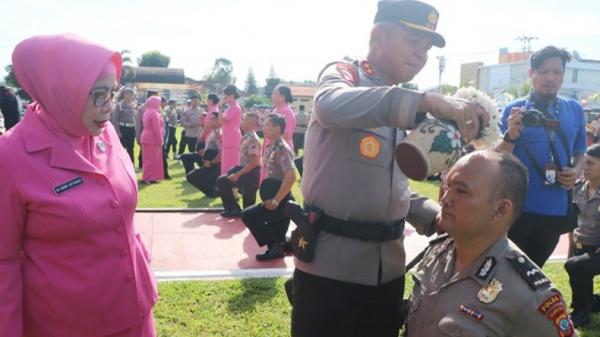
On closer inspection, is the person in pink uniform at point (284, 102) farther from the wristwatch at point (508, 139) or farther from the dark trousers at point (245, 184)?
the wristwatch at point (508, 139)

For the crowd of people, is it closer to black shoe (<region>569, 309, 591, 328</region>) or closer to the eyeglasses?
the eyeglasses

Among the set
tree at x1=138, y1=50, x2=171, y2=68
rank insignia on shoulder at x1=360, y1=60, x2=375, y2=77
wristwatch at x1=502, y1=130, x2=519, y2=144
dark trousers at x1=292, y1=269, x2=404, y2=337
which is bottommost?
dark trousers at x1=292, y1=269, x2=404, y2=337

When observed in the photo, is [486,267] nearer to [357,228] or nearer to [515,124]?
[357,228]

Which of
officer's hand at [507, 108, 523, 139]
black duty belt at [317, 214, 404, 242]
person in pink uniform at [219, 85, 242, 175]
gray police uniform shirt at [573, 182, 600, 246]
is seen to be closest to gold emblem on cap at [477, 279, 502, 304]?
black duty belt at [317, 214, 404, 242]

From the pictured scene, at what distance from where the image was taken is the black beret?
188 cm

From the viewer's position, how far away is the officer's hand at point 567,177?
137 inches

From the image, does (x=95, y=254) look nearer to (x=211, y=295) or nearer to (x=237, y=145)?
(x=211, y=295)

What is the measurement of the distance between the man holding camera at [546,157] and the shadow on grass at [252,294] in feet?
7.32

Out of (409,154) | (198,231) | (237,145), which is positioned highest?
(409,154)

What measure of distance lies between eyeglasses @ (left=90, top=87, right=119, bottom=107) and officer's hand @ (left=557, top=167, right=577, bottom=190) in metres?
3.03

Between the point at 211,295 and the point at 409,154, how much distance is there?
A: 11.5 feet

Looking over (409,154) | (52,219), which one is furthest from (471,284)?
(52,219)

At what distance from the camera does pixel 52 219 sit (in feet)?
6.21

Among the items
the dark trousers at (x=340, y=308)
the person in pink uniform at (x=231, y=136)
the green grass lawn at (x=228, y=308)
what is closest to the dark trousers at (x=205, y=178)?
the person in pink uniform at (x=231, y=136)
